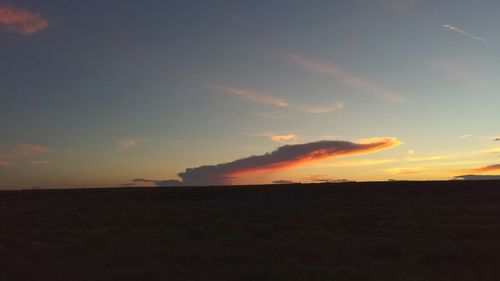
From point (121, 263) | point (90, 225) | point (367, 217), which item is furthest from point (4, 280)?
point (367, 217)

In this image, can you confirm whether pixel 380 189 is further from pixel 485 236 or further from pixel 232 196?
pixel 485 236

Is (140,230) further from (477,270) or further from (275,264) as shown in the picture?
(477,270)

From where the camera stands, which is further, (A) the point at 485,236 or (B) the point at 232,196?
(B) the point at 232,196

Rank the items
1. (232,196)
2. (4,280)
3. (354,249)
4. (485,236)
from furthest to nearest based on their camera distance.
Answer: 1. (232,196)
2. (485,236)
3. (354,249)
4. (4,280)

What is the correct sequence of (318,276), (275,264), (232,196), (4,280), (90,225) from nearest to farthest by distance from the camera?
(4,280)
(318,276)
(275,264)
(90,225)
(232,196)

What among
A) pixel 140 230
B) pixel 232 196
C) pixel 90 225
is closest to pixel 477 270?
pixel 140 230

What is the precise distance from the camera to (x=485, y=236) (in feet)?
83.9

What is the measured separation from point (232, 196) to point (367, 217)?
41.6 meters

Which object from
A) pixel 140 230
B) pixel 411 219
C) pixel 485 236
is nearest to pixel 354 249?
pixel 485 236

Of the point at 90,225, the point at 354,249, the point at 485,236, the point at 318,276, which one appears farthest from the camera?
the point at 90,225

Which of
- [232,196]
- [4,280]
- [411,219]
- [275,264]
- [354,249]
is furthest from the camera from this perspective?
[232,196]

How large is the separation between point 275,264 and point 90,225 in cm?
1810

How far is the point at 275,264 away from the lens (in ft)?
57.3

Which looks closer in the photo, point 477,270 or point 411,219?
point 477,270
